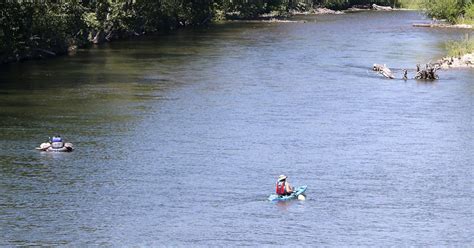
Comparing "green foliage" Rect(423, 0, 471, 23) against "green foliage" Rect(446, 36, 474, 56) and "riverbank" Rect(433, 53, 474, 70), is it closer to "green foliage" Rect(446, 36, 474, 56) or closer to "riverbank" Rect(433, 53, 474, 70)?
"green foliage" Rect(446, 36, 474, 56)

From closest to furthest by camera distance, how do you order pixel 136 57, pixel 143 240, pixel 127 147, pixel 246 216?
pixel 143 240 → pixel 246 216 → pixel 127 147 → pixel 136 57

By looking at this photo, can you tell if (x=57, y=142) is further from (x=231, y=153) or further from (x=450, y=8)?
(x=450, y=8)

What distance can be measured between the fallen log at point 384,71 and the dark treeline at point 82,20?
107 ft

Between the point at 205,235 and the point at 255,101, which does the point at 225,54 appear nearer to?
the point at 255,101

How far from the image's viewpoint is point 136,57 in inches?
3664

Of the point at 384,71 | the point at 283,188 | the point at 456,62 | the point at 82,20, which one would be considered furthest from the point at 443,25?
the point at 283,188

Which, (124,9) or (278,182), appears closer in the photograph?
(278,182)

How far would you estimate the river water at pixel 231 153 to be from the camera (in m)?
37.1

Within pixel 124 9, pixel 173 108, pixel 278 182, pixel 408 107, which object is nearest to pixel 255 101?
pixel 173 108

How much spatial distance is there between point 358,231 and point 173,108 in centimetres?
2816

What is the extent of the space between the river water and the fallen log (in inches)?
34.5

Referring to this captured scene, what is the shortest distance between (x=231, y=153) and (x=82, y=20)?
54.9m

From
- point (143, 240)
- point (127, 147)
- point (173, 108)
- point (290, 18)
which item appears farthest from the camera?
point (290, 18)

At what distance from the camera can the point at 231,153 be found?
49.2 meters
